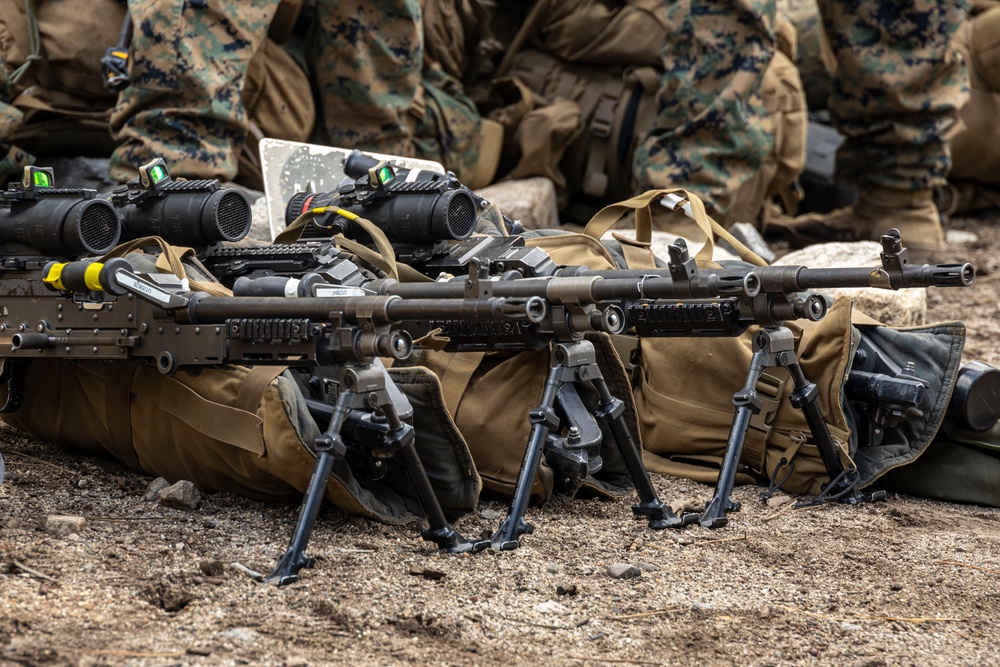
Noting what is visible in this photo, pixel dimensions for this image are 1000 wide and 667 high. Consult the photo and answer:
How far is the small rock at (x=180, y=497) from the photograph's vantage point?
3.08 metres

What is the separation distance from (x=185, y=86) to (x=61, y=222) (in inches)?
72.2

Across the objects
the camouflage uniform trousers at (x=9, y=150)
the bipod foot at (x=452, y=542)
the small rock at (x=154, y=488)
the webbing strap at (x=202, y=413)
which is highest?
the camouflage uniform trousers at (x=9, y=150)

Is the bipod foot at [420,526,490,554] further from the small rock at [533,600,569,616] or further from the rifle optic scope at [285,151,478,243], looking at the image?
the rifle optic scope at [285,151,478,243]

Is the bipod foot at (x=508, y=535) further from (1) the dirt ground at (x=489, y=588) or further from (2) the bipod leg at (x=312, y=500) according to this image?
(2) the bipod leg at (x=312, y=500)

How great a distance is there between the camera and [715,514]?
10.5 ft

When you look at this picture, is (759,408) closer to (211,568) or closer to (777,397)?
(777,397)

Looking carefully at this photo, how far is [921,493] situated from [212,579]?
2168 millimetres

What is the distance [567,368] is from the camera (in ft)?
9.73

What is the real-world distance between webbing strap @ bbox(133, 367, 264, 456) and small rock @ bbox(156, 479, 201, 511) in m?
0.18

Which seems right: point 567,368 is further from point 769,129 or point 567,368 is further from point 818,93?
point 818,93

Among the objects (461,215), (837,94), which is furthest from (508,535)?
(837,94)

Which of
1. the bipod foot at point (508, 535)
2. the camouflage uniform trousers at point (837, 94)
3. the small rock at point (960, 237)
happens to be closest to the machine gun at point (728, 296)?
the bipod foot at point (508, 535)

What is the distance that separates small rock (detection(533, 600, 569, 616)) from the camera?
2549mm

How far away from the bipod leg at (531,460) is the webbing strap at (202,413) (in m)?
0.62
